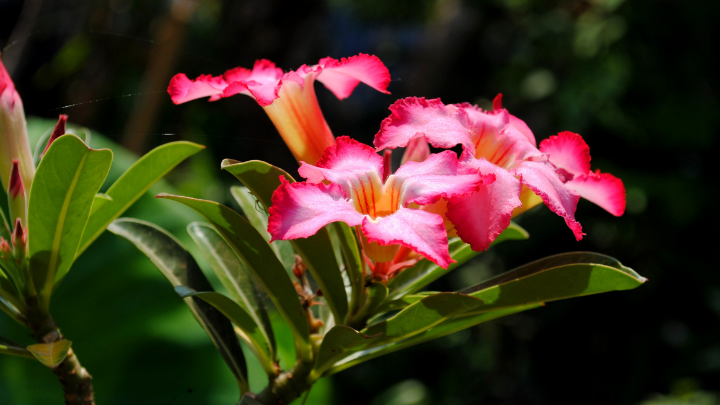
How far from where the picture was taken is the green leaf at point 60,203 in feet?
1.58

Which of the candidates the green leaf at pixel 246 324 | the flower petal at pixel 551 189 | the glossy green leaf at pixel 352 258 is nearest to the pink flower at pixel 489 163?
the flower petal at pixel 551 189

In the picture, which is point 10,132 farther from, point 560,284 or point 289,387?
point 560,284

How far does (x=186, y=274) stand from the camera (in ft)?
2.09

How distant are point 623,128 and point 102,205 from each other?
229 centimetres

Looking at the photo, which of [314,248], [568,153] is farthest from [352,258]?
[568,153]

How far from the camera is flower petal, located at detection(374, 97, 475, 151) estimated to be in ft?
1.59

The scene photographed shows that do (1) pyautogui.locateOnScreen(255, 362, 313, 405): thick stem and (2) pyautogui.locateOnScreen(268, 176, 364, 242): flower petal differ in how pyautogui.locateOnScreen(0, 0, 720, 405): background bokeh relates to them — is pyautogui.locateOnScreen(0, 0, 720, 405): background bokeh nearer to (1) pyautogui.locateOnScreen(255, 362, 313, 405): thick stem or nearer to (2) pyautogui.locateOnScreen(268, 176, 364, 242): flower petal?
(1) pyautogui.locateOnScreen(255, 362, 313, 405): thick stem

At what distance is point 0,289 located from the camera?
1.75ft

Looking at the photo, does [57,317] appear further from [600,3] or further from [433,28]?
[433,28]

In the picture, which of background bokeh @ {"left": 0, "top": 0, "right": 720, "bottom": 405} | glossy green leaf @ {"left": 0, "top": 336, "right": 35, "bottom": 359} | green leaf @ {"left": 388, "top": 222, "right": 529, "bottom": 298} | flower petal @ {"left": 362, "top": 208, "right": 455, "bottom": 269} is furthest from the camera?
background bokeh @ {"left": 0, "top": 0, "right": 720, "bottom": 405}

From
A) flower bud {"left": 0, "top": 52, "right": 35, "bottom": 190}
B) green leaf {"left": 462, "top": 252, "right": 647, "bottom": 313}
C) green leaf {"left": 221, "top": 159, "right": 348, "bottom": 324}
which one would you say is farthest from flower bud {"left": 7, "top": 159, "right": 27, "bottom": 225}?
green leaf {"left": 462, "top": 252, "right": 647, "bottom": 313}

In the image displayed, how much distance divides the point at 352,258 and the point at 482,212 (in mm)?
160

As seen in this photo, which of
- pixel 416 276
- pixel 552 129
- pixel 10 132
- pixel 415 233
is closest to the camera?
pixel 415 233

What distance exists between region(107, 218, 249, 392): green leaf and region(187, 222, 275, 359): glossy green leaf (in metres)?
0.02
